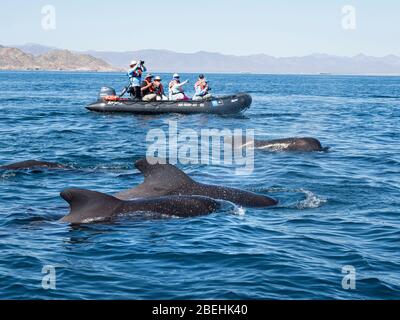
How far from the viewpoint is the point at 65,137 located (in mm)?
30891

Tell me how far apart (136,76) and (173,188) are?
85.0 ft

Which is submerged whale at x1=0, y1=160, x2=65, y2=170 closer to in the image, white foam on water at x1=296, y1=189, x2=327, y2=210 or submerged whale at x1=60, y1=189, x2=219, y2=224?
submerged whale at x1=60, y1=189, x2=219, y2=224

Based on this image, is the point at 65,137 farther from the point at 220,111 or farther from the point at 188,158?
the point at 220,111

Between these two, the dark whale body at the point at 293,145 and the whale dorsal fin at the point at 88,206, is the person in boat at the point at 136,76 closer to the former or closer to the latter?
the dark whale body at the point at 293,145

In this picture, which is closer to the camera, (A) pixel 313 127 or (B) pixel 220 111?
(A) pixel 313 127

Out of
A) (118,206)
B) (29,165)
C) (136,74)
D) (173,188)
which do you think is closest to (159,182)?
(173,188)

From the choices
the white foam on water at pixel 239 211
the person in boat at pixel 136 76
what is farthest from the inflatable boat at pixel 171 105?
the white foam on water at pixel 239 211

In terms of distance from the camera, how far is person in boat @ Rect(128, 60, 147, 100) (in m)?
39.0

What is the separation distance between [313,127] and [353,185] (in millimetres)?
18509

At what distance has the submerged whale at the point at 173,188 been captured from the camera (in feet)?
49.4

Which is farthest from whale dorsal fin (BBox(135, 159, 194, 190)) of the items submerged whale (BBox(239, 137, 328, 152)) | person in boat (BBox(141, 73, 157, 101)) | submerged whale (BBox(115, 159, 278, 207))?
person in boat (BBox(141, 73, 157, 101))

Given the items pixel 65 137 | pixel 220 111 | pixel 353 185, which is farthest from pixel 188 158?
pixel 220 111

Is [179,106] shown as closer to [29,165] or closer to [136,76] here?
[136,76]

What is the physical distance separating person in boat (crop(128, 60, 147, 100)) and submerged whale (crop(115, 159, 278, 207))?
23.5m
